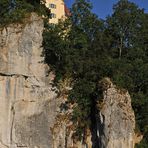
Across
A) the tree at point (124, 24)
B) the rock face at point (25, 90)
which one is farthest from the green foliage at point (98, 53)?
the rock face at point (25, 90)

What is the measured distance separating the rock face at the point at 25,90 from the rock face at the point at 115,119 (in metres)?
4.75

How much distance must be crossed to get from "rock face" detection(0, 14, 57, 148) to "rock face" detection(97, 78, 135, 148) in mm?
4754

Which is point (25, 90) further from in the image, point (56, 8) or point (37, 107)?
point (56, 8)

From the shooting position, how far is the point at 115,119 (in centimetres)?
5178

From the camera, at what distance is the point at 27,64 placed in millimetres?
51875

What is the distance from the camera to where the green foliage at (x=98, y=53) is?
53.4m

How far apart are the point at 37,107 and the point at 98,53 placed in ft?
28.1

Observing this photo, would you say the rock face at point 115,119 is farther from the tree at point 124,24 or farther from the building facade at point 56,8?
the building facade at point 56,8

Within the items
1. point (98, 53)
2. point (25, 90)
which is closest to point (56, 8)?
point (98, 53)

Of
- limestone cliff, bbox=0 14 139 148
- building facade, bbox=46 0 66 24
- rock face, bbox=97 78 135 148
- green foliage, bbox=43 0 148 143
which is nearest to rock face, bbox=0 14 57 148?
limestone cliff, bbox=0 14 139 148

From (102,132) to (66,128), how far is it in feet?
11.6

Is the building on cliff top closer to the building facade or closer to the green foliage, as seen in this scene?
the building facade

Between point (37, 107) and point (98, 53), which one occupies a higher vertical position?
point (98, 53)

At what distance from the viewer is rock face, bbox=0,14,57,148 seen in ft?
166
